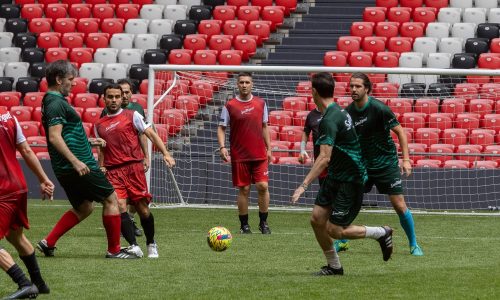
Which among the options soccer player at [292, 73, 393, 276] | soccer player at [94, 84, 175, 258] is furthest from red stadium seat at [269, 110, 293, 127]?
soccer player at [292, 73, 393, 276]

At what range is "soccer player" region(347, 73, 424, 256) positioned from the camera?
13148 millimetres

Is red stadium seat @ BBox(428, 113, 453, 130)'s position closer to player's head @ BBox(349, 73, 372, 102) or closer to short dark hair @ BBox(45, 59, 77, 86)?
player's head @ BBox(349, 73, 372, 102)

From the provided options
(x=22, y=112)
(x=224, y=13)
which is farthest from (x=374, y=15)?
(x=22, y=112)

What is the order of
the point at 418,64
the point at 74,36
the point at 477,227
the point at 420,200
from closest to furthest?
the point at 477,227 → the point at 420,200 → the point at 418,64 → the point at 74,36

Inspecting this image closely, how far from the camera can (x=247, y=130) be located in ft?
55.4

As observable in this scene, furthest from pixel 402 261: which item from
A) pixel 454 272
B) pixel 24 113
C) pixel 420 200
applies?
pixel 24 113

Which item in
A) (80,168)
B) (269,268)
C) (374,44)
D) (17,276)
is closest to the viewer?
(17,276)

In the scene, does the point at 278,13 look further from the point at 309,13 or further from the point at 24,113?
the point at 24,113

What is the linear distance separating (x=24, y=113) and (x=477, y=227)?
12.3m

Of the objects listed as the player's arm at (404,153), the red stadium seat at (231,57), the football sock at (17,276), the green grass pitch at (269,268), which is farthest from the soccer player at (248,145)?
the red stadium seat at (231,57)

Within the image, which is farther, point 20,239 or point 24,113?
point 24,113

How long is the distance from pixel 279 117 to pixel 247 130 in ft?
19.8

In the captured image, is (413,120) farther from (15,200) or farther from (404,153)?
(15,200)

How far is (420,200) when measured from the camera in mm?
21656
